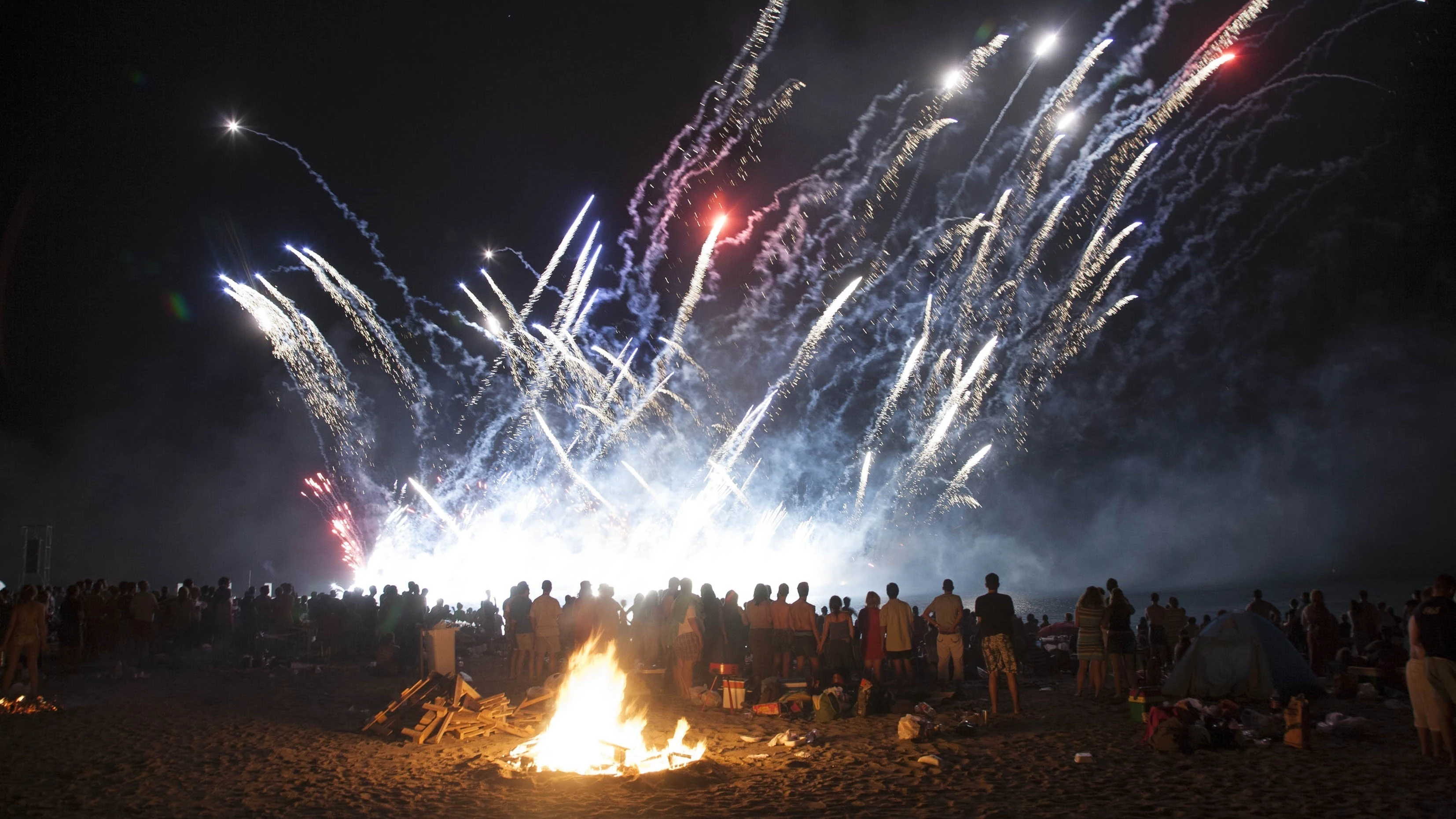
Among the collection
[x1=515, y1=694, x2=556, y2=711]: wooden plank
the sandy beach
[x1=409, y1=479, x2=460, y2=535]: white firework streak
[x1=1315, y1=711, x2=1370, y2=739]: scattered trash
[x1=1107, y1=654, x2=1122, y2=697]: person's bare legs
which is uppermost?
[x1=409, y1=479, x2=460, y2=535]: white firework streak

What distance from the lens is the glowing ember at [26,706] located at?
32.3 ft

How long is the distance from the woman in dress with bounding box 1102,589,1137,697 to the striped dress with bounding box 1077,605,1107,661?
0.10m

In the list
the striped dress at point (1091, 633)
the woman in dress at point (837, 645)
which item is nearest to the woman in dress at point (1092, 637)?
the striped dress at point (1091, 633)

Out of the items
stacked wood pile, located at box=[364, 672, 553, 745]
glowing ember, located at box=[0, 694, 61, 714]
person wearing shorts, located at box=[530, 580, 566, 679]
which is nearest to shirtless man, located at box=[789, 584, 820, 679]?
stacked wood pile, located at box=[364, 672, 553, 745]

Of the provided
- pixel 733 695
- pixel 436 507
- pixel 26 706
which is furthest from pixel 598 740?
pixel 436 507

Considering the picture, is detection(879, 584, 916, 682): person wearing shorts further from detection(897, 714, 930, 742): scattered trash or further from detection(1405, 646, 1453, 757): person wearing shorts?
detection(1405, 646, 1453, 757): person wearing shorts

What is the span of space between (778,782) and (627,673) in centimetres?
444

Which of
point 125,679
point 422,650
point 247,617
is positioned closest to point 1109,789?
point 422,650

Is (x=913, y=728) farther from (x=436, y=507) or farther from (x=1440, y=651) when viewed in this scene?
(x=436, y=507)

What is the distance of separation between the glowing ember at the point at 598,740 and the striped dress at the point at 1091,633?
16.9ft

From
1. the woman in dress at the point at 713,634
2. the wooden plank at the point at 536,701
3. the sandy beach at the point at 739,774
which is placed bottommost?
the sandy beach at the point at 739,774

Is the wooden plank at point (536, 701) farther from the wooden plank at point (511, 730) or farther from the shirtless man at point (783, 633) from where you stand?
the shirtless man at point (783, 633)

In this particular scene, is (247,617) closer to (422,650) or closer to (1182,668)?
(422,650)

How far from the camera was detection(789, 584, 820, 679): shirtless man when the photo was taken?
11344 mm
